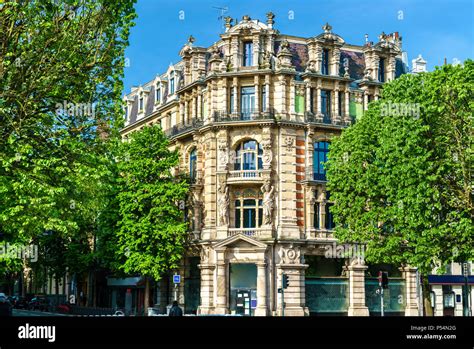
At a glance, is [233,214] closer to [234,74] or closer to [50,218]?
[234,74]

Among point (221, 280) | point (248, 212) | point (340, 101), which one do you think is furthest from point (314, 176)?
point (221, 280)

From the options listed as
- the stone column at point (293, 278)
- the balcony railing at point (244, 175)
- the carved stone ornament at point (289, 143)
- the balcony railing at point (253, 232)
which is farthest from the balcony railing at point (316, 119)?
the stone column at point (293, 278)

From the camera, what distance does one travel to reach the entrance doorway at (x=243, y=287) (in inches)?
1759

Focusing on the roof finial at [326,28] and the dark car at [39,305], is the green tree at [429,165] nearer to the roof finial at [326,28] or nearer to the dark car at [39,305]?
the roof finial at [326,28]

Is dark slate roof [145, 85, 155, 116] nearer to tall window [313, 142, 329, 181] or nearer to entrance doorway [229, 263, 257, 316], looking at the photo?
tall window [313, 142, 329, 181]

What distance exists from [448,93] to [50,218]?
1884 centimetres

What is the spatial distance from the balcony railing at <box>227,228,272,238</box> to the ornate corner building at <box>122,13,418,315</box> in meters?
0.07

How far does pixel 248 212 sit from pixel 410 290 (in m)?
13.7

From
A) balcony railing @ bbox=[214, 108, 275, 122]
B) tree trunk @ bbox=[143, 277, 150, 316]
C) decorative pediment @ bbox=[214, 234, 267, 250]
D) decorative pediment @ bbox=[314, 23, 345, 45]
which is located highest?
decorative pediment @ bbox=[314, 23, 345, 45]

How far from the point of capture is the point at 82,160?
757 inches

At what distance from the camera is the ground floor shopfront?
44.3m

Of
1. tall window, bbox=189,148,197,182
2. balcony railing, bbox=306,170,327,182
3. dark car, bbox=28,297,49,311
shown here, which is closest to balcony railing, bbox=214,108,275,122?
tall window, bbox=189,148,197,182

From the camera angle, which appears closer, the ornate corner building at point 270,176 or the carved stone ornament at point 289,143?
the ornate corner building at point 270,176

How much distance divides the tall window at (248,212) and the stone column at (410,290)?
11.8 m
